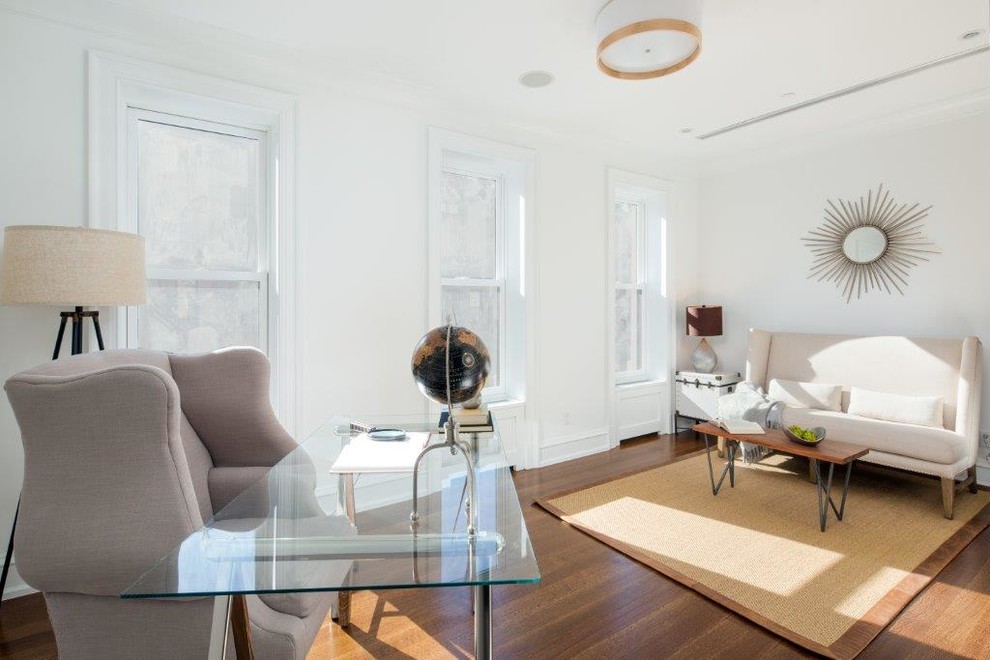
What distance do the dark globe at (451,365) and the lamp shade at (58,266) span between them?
1.45 metres

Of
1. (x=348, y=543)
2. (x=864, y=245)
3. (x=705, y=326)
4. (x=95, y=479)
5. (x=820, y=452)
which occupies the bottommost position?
(x=820, y=452)

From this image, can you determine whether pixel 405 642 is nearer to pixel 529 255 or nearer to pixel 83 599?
pixel 83 599

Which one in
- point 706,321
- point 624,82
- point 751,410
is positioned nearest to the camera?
point 624,82

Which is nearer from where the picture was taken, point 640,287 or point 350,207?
point 350,207

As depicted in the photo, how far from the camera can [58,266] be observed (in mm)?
1980

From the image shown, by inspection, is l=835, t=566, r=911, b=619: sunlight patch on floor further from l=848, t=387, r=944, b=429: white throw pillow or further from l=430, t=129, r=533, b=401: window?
l=430, t=129, r=533, b=401: window

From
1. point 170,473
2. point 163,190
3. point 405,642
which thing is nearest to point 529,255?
point 163,190

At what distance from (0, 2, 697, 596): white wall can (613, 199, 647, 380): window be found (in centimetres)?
39

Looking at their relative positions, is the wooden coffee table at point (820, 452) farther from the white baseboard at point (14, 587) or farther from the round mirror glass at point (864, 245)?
the white baseboard at point (14, 587)

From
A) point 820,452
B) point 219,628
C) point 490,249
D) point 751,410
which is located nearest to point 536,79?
point 490,249

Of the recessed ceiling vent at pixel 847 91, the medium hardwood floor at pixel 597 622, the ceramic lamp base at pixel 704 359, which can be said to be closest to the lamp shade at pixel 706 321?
the ceramic lamp base at pixel 704 359

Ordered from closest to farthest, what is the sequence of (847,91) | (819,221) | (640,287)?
(847,91) < (819,221) < (640,287)

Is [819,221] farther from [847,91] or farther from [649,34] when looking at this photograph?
[649,34]

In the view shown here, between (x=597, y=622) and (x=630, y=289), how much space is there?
3604 mm
